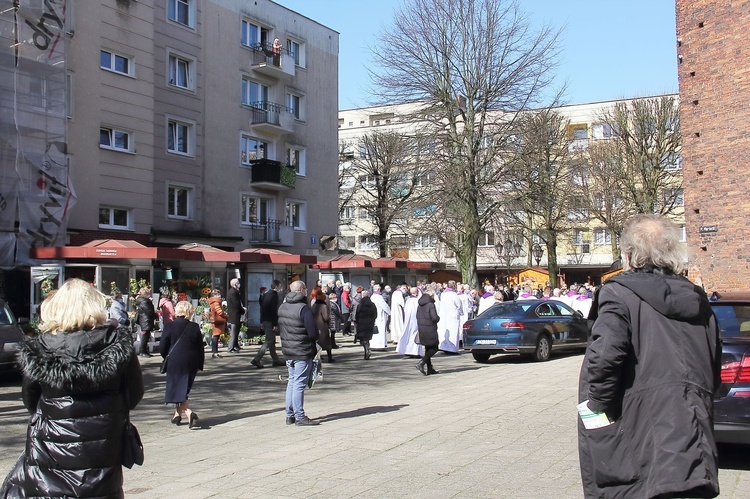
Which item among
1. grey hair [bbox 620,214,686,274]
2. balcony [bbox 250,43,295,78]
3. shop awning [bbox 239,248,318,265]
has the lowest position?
grey hair [bbox 620,214,686,274]

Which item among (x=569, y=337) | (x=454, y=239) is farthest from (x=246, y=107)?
(x=569, y=337)

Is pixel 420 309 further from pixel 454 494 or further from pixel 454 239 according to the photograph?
pixel 454 239

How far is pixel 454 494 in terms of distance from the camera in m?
6.29

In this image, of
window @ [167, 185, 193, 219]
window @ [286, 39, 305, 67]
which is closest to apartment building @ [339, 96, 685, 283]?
window @ [286, 39, 305, 67]

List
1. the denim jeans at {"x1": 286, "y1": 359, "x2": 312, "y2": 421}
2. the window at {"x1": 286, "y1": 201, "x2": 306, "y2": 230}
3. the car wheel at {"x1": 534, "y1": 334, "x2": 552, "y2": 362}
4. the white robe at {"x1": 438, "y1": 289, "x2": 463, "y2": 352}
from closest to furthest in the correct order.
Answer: the denim jeans at {"x1": 286, "y1": 359, "x2": 312, "y2": 421}, the car wheel at {"x1": 534, "y1": 334, "x2": 552, "y2": 362}, the white robe at {"x1": 438, "y1": 289, "x2": 463, "y2": 352}, the window at {"x1": 286, "y1": 201, "x2": 306, "y2": 230}

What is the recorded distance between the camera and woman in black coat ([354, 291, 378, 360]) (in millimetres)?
19594

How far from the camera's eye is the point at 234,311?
65.8 ft

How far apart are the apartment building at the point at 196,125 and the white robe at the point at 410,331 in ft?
27.4

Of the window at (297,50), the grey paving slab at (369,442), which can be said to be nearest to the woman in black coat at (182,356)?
the grey paving slab at (369,442)

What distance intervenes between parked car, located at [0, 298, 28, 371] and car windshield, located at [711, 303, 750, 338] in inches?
421

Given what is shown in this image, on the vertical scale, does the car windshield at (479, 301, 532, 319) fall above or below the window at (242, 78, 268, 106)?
below

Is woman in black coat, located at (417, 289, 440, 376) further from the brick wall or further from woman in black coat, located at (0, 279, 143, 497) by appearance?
woman in black coat, located at (0, 279, 143, 497)

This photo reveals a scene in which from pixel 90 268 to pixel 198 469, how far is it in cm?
1568

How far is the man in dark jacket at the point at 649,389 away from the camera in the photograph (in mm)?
3285
